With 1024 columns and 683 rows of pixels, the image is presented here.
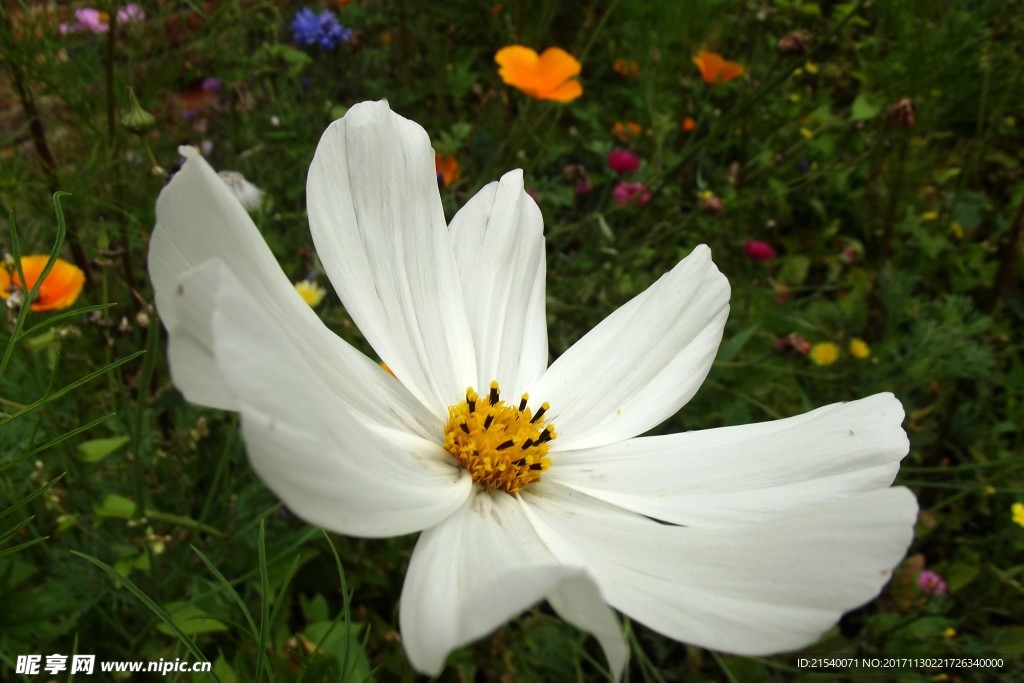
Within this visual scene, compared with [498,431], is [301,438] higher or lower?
higher

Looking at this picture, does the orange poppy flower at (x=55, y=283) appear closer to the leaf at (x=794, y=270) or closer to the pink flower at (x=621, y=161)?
the pink flower at (x=621, y=161)

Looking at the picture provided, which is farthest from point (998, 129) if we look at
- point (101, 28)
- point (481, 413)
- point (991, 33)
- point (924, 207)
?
point (101, 28)

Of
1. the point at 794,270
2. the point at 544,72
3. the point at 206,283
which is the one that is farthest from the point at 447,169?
the point at 206,283

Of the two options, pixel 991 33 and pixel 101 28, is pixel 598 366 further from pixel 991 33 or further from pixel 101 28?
pixel 991 33

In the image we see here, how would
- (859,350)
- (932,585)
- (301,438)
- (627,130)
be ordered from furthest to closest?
1. (627,130)
2. (859,350)
3. (932,585)
4. (301,438)

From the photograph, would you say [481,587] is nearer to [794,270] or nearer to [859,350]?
[859,350]

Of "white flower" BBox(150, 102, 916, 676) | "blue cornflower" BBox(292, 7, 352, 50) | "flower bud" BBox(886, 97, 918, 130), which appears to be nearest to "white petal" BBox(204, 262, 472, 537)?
"white flower" BBox(150, 102, 916, 676)
